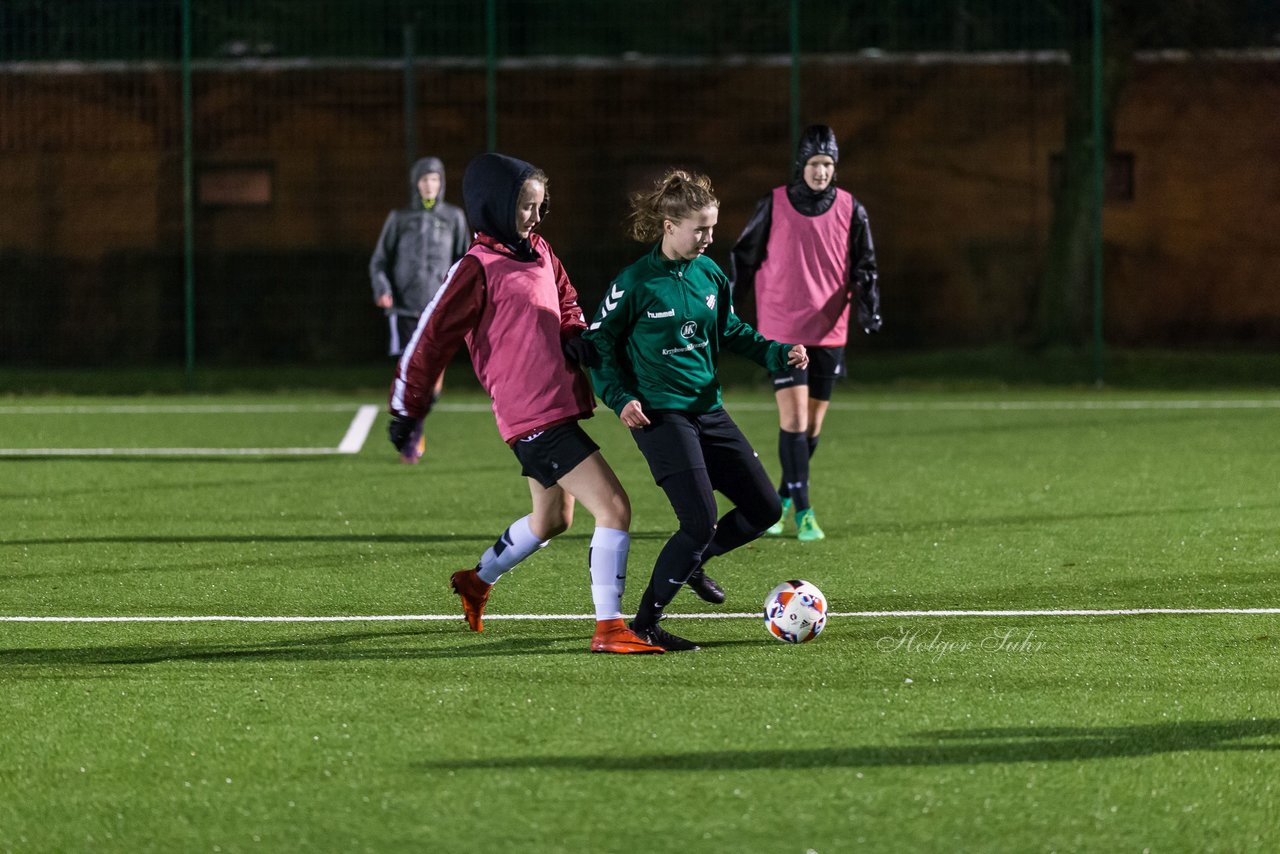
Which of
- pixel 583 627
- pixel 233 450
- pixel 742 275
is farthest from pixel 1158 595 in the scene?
pixel 233 450

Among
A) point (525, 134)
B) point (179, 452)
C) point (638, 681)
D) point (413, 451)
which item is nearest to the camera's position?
point (638, 681)

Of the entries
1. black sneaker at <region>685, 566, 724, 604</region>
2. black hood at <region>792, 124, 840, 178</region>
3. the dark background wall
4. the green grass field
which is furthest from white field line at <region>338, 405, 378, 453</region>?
black sneaker at <region>685, 566, 724, 604</region>

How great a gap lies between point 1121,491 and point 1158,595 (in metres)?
3.45

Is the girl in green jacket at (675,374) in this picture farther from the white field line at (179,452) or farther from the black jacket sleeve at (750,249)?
the white field line at (179,452)

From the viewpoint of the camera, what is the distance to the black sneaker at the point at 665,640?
6.50 m

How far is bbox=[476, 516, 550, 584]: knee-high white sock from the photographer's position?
6781 mm

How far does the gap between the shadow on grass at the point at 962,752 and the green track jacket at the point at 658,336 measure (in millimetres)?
1680

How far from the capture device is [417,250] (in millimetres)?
13367

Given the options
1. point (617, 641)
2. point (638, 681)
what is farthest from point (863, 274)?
point (638, 681)

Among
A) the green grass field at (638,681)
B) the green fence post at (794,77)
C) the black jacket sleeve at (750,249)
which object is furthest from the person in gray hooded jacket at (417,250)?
the green fence post at (794,77)

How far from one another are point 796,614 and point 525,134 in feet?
49.3

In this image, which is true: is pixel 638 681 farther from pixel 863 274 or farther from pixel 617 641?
pixel 863 274

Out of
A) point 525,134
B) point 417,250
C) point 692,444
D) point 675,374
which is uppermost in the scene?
point 525,134

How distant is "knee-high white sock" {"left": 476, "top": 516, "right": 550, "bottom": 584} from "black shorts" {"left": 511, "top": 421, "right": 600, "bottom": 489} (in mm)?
332
